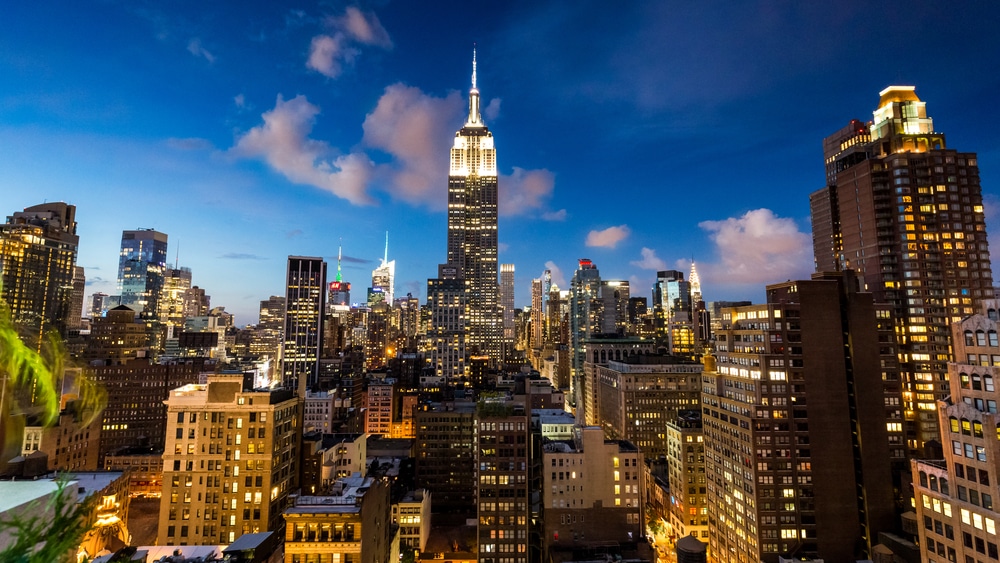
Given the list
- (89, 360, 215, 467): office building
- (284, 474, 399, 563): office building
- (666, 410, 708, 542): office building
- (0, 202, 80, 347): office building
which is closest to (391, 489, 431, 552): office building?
(284, 474, 399, 563): office building

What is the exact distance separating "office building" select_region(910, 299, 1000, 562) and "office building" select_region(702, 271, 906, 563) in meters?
22.3

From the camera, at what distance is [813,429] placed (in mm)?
75062

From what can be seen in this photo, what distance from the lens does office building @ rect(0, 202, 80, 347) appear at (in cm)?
14575

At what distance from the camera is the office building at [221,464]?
60125mm

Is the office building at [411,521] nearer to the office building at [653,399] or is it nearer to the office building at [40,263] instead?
the office building at [653,399]

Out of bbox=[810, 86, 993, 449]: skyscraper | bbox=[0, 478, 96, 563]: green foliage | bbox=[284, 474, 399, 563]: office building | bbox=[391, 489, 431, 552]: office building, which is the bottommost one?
bbox=[391, 489, 431, 552]: office building

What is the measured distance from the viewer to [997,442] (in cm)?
4450

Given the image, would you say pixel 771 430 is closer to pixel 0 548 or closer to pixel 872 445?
pixel 872 445

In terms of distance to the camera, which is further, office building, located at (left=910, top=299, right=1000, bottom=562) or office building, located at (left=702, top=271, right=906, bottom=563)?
office building, located at (left=702, top=271, right=906, bottom=563)

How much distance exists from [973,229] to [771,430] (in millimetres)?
66511

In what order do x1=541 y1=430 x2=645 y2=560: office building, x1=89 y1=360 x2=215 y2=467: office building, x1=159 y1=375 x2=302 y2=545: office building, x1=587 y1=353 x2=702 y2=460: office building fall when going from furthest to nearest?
x1=587 y1=353 x2=702 y2=460: office building → x1=89 y1=360 x2=215 y2=467: office building → x1=541 y1=430 x2=645 y2=560: office building → x1=159 y1=375 x2=302 y2=545: office building

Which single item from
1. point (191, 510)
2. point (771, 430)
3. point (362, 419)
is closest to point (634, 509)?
point (771, 430)

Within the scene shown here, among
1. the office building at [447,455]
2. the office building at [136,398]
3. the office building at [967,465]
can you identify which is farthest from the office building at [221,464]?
the office building at [136,398]

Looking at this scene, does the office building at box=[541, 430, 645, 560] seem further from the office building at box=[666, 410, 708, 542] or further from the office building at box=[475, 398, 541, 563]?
the office building at box=[666, 410, 708, 542]
